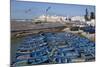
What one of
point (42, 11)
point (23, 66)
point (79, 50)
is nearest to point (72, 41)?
point (79, 50)

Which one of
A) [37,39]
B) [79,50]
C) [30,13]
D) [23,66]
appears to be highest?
[30,13]

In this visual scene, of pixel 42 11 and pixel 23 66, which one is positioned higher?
pixel 42 11

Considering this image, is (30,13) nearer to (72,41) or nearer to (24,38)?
(24,38)

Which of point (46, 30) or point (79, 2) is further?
point (79, 2)

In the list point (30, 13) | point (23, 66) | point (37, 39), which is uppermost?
point (30, 13)

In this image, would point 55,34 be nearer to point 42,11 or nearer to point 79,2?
point 42,11
